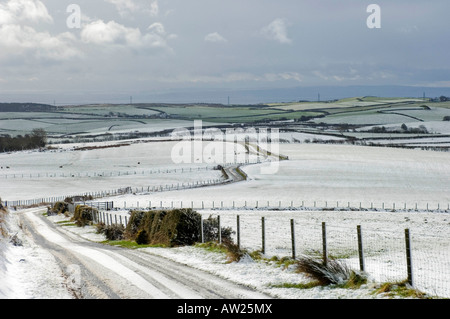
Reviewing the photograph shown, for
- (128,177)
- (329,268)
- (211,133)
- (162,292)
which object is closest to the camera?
(162,292)

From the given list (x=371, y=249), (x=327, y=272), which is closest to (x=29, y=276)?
(x=327, y=272)

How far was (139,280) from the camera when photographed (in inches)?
569

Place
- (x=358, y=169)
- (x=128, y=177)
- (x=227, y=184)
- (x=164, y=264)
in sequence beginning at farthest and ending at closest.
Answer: (x=128, y=177)
(x=358, y=169)
(x=227, y=184)
(x=164, y=264)

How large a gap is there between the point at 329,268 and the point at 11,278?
8.11 meters

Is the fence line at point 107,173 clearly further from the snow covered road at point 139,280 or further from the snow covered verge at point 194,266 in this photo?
the snow covered road at point 139,280

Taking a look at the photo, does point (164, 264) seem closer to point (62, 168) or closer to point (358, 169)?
point (358, 169)

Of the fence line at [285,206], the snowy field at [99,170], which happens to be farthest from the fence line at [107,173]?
the fence line at [285,206]

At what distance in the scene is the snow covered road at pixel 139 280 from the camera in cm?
1266

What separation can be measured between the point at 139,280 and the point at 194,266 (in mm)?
2944

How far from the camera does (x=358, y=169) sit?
321 ft

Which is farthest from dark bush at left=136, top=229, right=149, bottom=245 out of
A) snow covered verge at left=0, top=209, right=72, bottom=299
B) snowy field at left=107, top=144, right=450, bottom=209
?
snowy field at left=107, top=144, right=450, bottom=209

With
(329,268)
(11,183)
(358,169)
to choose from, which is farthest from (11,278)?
(11,183)

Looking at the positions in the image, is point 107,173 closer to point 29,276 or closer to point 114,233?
point 114,233

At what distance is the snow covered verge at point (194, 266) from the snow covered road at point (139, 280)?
1.29 feet
